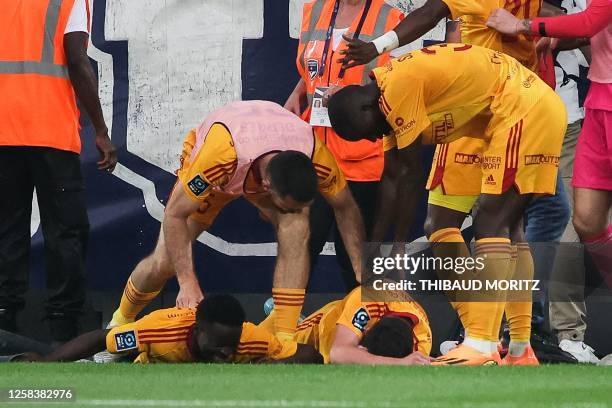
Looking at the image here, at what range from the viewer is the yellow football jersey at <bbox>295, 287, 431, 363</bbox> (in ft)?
24.0

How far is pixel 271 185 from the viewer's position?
715 cm

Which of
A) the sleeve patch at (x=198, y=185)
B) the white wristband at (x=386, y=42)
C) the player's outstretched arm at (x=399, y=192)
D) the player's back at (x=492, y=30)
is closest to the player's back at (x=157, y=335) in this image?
the sleeve patch at (x=198, y=185)

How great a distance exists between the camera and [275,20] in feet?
28.8

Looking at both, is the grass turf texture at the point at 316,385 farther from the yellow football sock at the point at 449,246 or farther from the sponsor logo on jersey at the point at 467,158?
the sponsor logo on jersey at the point at 467,158

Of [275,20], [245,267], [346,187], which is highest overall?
[275,20]

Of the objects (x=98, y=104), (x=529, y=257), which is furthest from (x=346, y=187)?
(x=98, y=104)

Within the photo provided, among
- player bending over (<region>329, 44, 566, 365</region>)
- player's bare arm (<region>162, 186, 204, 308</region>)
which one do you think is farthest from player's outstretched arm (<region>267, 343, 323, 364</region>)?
player bending over (<region>329, 44, 566, 365</region>)

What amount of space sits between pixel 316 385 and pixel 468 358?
4.40ft

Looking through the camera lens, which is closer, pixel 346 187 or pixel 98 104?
pixel 346 187

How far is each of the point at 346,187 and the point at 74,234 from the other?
1513 millimetres

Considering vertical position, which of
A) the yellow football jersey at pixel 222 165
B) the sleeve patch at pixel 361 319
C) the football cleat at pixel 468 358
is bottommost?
the football cleat at pixel 468 358

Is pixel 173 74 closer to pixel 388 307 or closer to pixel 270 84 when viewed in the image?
pixel 270 84

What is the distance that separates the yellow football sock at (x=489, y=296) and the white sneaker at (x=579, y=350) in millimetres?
913

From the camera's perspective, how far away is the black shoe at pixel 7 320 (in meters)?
7.96
